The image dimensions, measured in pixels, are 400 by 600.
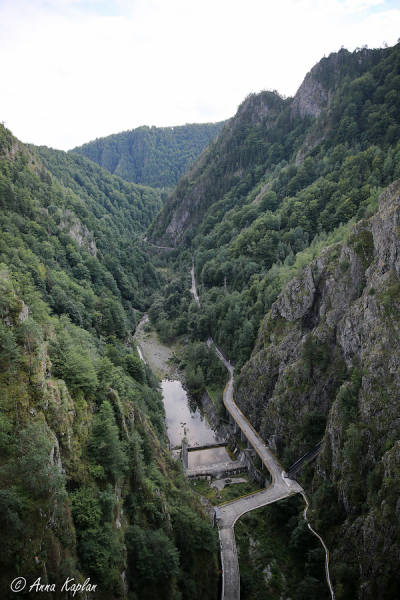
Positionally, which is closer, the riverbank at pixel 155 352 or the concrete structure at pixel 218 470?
the concrete structure at pixel 218 470

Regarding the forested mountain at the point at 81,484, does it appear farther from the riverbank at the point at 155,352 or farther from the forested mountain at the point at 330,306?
the riverbank at the point at 155,352

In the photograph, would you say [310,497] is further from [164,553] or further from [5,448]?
[5,448]

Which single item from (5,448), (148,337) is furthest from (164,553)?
(148,337)

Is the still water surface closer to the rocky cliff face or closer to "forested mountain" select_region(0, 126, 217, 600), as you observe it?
the rocky cliff face

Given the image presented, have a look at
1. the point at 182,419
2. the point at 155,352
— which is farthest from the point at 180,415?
the point at 155,352

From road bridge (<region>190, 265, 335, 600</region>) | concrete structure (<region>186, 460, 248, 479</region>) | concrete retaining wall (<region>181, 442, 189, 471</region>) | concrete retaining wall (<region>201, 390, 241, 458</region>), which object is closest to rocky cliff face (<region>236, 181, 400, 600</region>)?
road bridge (<region>190, 265, 335, 600</region>)

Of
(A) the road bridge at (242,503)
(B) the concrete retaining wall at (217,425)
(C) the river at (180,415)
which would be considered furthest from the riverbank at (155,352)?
(A) the road bridge at (242,503)
